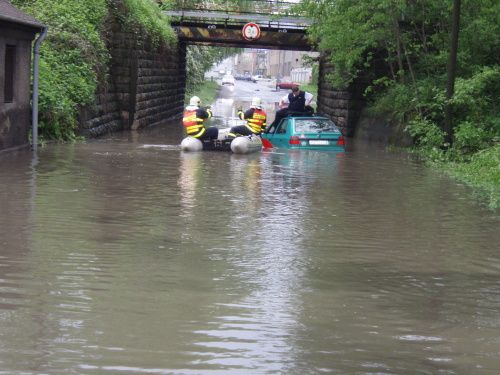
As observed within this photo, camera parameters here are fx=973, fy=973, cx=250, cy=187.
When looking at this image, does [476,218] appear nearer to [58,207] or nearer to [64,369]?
[58,207]

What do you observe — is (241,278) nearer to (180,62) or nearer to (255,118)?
(255,118)

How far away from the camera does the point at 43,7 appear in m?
28.0

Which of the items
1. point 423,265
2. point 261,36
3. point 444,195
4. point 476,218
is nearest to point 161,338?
point 423,265

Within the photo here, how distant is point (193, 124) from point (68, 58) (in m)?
4.59

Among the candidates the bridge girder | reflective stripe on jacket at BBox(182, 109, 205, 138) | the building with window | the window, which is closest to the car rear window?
reflective stripe on jacket at BBox(182, 109, 205, 138)

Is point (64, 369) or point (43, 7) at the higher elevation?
point (43, 7)

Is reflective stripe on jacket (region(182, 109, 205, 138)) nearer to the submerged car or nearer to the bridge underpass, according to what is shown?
the submerged car

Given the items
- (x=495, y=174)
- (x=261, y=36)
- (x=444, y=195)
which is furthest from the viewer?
(x=261, y=36)

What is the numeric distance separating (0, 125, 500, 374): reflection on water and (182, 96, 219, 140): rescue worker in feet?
25.5

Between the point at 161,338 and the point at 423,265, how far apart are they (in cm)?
398

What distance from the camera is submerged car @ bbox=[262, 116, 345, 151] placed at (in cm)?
2612

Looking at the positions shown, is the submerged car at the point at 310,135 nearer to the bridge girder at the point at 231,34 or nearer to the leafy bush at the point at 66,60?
the leafy bush at the point at 66,60

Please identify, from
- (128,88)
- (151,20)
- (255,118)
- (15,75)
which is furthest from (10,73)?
(151,20)

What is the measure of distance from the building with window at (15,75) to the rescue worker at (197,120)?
422 centimetres
